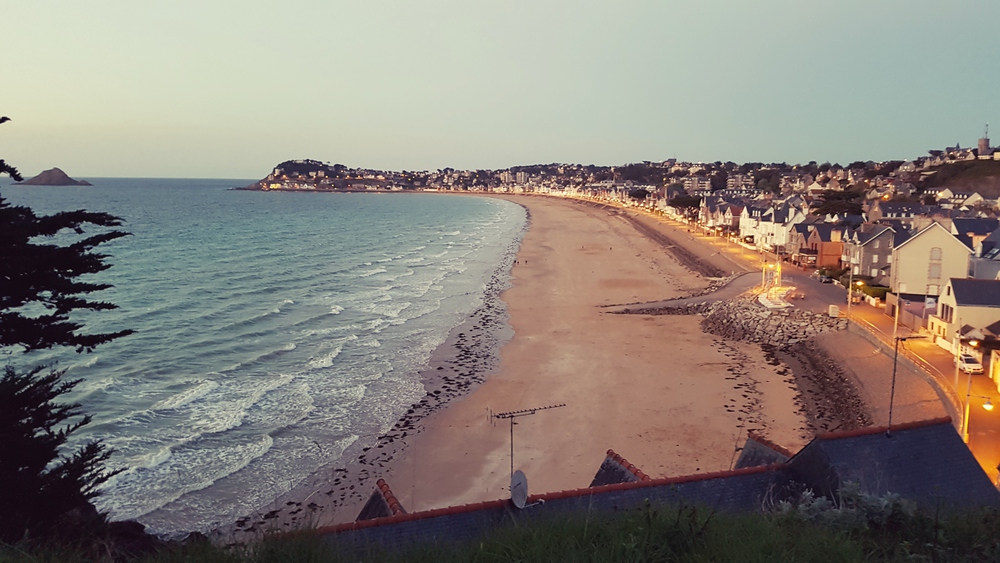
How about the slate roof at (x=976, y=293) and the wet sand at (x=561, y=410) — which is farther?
the slate roof at (x=976, y=293)

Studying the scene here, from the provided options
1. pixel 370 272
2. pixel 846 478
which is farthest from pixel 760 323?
pixel 370 272

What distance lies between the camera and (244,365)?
2264cm

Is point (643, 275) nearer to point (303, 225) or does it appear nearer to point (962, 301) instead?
point (962, 301)

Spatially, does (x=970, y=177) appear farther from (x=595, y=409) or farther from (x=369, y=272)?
(x=595, y=409)

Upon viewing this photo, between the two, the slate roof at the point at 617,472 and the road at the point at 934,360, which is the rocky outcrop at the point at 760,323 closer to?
the road at the point at 934,360

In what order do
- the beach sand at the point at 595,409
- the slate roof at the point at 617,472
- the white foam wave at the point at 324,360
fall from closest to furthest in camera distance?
the slate roof at the point at 617,472 < the beach sand at the point at 595,409 < the white foam wave at the point at 324,360

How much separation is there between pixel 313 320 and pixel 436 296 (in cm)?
871

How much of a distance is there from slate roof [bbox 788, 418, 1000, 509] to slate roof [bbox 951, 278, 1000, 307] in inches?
594

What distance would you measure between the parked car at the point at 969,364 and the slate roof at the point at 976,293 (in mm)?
3148

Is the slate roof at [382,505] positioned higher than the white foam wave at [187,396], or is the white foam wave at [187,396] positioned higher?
the slate roof at [382,505]

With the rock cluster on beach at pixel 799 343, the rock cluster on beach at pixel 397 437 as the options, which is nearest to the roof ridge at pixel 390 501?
the rock cluster on beach at pixel 397 437

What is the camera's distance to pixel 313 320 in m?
29.8

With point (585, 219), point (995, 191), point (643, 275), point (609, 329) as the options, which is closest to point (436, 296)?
point (609, 329)

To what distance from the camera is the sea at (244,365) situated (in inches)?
567
